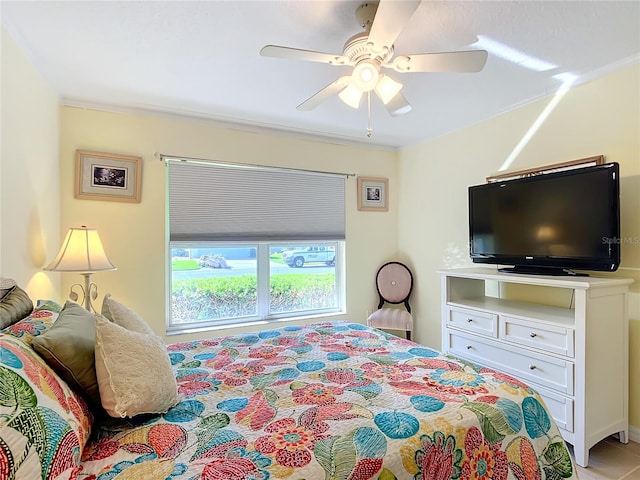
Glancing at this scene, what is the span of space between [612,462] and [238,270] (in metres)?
3.07

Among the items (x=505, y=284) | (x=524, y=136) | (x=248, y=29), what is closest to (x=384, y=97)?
(x=248, y=29)

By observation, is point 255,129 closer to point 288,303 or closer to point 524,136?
point 288,303

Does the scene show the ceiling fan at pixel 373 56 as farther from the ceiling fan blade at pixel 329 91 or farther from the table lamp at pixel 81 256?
the table lamp at pixel 81 256

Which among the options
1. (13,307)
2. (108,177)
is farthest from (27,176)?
(13,307)

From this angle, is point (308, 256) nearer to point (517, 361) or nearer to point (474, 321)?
point (474, 321)

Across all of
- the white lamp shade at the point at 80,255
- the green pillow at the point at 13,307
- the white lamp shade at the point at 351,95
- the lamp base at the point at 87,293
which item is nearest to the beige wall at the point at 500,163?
the white lamp shade at the point at 351,95

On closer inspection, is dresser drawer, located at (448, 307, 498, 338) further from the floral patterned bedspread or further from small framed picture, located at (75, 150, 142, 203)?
small framed picture, located at (75, 150, 142, 203)

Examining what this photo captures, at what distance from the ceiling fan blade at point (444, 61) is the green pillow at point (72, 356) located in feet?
5.68

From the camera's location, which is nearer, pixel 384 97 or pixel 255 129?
pixel 384 97

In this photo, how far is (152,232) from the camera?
3021 mm

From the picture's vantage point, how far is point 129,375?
1125 millimetres

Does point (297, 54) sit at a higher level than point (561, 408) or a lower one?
higher

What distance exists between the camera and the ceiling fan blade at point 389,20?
1.25 meters

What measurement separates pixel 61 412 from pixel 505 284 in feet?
10.0
